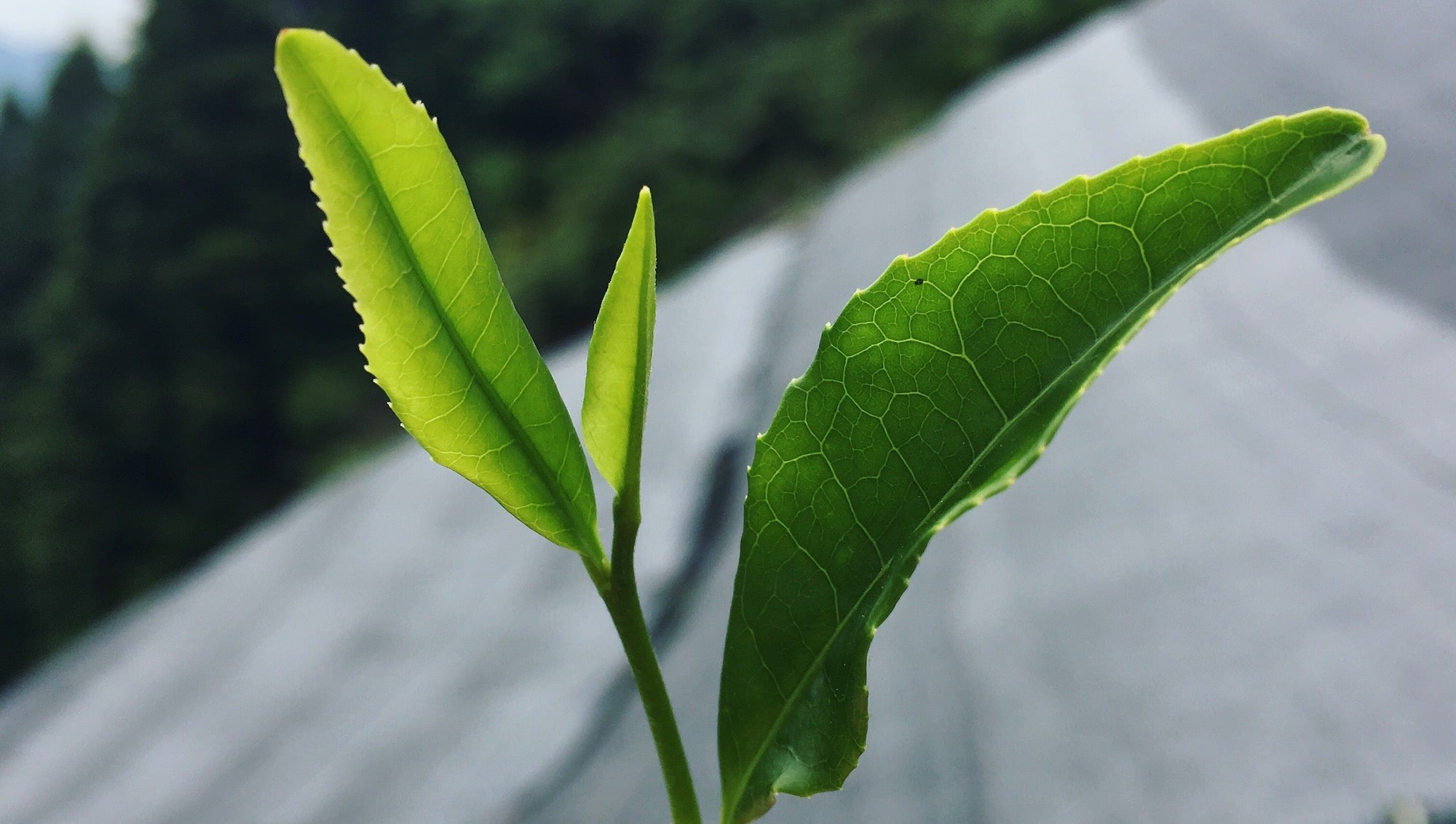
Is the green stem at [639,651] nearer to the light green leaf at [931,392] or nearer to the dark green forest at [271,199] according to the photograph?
the light green leaf at [931,392]

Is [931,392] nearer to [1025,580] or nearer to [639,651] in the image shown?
[639,651]

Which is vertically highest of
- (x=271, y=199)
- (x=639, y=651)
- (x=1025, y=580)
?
(x=271, y=199)

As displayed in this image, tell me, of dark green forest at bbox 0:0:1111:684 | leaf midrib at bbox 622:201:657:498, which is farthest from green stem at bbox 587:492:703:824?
dark green forest at bbox 0:0:1111:684

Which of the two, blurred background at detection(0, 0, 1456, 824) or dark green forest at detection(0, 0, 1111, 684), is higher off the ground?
dark green forest at detection(0, 0, 1111, 684)

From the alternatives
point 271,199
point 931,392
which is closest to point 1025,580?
point 931,392

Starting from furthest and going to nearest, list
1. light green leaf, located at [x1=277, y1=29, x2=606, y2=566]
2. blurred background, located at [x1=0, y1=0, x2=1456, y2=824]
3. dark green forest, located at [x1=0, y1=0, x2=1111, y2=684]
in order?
dark green forest, located at [x1=0, y1=0, x2=1111, y2=684] → blurred background, located at [x1=0, y1=0, x2=1456, y2=824] → light green leaf, located at [x1=277, y1=29, x2=606, y2=566]

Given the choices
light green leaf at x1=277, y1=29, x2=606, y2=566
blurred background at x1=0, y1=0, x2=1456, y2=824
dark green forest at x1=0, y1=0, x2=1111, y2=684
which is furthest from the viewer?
dark green forest at x1=0, y1=0, x2=1111, y2=684

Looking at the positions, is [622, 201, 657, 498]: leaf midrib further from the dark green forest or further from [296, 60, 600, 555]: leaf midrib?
the dark green forest

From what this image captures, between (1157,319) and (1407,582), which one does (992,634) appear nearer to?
(1407,582)

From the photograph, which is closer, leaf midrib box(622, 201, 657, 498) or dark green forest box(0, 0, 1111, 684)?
leaf midrib box(622, 201, 657, 498)
